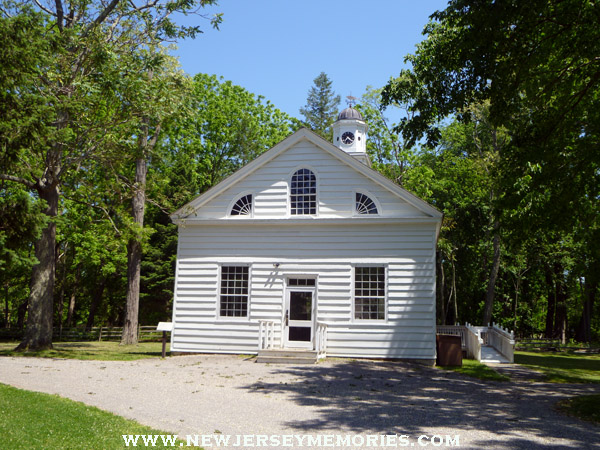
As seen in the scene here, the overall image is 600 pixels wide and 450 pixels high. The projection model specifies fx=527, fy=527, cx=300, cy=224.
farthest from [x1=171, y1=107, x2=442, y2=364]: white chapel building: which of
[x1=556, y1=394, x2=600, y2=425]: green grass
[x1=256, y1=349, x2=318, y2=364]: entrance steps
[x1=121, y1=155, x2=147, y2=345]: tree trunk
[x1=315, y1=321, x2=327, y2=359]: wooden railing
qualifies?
[x1=121, y1=155, x2=147, y2=345]: tree trunk

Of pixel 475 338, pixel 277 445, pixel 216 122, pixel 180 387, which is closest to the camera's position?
pixel 277 445

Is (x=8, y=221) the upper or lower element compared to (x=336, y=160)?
lower

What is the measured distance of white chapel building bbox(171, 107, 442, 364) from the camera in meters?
16.8

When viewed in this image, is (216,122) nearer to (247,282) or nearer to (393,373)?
(247,282)

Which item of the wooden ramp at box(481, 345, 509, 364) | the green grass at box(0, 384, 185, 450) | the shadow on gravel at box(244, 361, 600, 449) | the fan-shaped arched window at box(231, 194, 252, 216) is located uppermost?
the fan-shaped arched window at box(231, 194, 252, 216)

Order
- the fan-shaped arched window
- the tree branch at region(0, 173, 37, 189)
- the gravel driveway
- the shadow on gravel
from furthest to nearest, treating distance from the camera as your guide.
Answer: the fan-shaped arched window → the tree branch at region(0, 173, 37, 189) → the shadow on gravel → the gravel driveway

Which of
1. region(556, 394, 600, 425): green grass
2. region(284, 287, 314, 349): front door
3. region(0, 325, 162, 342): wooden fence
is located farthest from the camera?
region(0, 325, 162, 342): wooden fence

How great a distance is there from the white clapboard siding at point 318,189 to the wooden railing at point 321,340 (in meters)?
3.67

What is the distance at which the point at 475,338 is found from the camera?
63.4 feet

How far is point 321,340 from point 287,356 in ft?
4.40

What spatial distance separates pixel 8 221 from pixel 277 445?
9.65 m

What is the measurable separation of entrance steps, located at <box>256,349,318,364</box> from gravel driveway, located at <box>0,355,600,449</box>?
0.46 m

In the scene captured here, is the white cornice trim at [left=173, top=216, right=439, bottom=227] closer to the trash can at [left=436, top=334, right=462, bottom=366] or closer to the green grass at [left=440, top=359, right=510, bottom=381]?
the trash can at [left=436, top=334, right=462, bottom=366]

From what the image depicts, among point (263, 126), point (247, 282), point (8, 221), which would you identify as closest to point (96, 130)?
point (8, 221)
